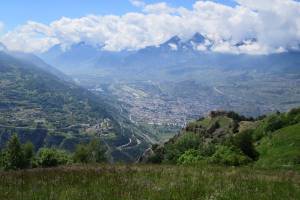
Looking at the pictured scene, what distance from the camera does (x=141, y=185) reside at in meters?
13.4

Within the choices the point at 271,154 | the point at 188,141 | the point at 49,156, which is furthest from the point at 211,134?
the point at 271,154

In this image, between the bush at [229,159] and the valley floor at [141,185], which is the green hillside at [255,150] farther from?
the valley floor at [141,185]

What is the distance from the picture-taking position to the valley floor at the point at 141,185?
12.1 m

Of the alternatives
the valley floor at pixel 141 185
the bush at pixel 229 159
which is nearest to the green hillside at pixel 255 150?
the bush at pixel 229 159

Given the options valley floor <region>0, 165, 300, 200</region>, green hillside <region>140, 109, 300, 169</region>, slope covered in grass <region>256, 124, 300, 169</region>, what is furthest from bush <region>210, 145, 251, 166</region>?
valley floor <region>0, 165, 300, 200</region>

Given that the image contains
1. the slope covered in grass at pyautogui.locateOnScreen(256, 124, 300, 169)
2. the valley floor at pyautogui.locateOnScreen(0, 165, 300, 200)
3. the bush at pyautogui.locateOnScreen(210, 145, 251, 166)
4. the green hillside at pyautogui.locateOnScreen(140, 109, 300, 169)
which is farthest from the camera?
the slope covered in grass at pyautogui.locateOnScreen(256, 124, 300, 169)

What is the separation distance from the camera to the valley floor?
39.7ft

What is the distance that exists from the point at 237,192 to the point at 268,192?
938 millimetres

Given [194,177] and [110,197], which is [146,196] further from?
[194,177]

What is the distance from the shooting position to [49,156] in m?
90.9

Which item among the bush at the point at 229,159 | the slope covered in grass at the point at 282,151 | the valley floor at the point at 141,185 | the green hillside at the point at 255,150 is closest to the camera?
the valley floor at the point at 141,185

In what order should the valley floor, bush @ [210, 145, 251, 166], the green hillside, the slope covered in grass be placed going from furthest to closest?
1. the slope covered in grass
2. the green hillside
3. bush @ [210, 145, 251, 166]
4. the valley floor

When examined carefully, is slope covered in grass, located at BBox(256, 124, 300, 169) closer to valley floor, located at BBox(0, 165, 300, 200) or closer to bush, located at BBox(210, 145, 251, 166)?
bush, located at BBox(210, 145, 251, 166)

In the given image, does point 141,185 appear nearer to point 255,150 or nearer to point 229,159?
point 229,159
